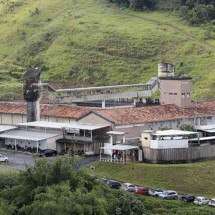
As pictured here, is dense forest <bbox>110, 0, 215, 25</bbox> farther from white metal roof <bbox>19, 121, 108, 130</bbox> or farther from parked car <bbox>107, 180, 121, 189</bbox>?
parked car <bbox>107, 180, 121, 189</bbox>

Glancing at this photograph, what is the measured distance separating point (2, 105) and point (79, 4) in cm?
5323

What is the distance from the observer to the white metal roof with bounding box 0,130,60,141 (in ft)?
205

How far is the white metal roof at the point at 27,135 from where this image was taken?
205 feet

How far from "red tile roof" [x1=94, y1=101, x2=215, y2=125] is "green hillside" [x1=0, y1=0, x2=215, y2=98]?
1883cm

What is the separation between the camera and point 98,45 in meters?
109

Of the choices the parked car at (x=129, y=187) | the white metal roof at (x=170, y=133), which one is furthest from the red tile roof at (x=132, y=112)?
the parked car at (x=129, y=187)

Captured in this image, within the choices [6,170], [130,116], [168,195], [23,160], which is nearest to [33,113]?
[130,116]

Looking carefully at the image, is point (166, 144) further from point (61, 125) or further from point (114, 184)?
point (61, 125)

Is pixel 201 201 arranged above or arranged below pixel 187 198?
below

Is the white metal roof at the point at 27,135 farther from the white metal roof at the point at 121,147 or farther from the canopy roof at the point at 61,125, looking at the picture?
the white metal roof at the point at 121,147

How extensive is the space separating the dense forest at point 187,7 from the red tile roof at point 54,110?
152 feet

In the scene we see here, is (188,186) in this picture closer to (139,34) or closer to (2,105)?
(2,105)

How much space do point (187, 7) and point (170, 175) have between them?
2629 inches

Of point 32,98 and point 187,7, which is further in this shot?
point 187,7
